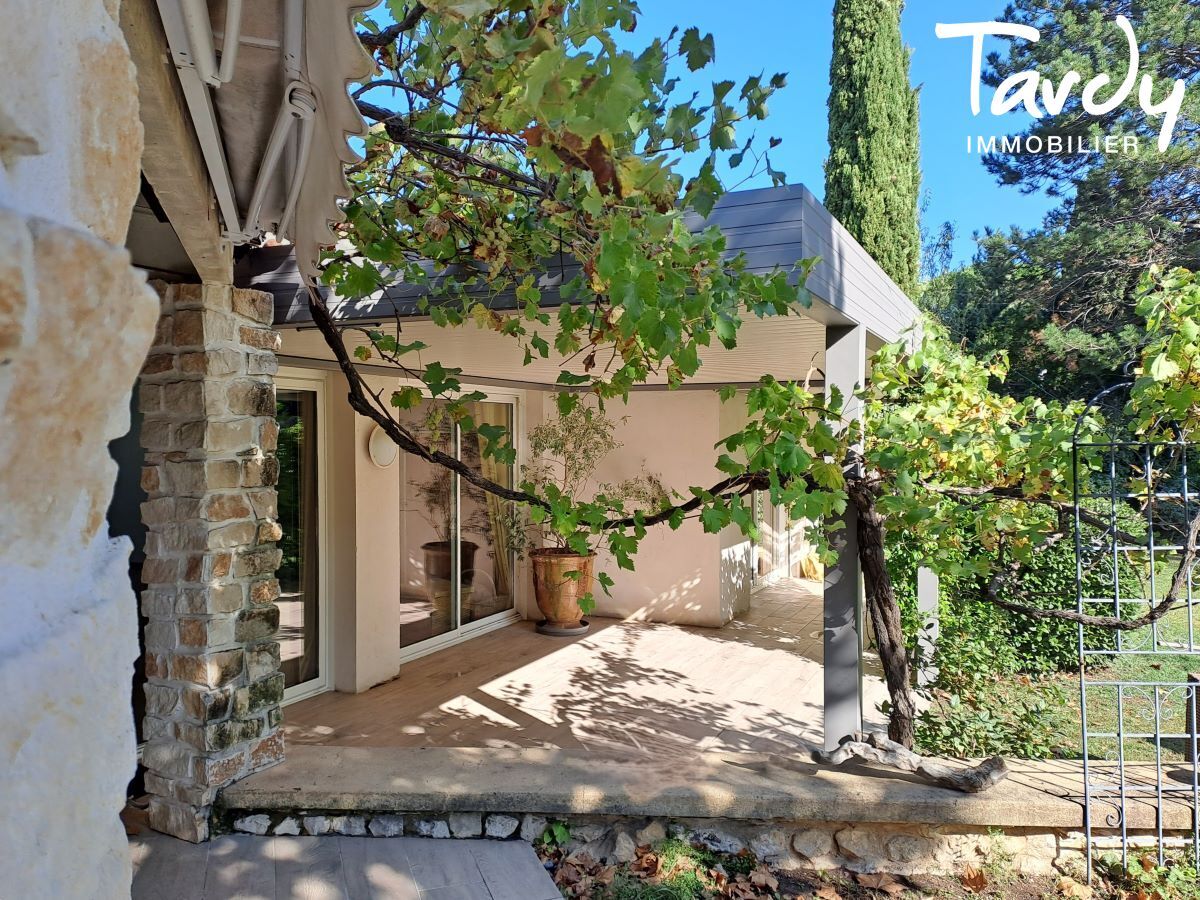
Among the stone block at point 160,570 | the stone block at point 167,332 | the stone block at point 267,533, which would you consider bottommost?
the stone block at point 160,570

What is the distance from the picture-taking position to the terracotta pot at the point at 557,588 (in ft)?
25.7

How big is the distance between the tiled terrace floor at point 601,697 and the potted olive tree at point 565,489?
13.4 inches

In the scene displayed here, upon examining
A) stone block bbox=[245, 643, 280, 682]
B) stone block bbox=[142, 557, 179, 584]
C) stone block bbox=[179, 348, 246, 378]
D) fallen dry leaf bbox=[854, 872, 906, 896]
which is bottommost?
fallen dry leaf bbox=[854, 872, 906, 896]

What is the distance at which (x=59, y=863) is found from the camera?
0.32m

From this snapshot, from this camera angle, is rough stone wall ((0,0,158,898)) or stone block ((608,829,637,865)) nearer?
rough stone wall ((0,0,158,898))

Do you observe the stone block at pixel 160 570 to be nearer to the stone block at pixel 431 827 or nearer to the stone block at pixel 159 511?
the stone block at pixel 159 511

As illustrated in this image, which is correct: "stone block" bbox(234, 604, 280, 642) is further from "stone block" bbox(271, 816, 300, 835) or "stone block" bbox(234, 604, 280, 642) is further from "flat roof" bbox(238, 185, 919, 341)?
"flat roof" bbox(238, 185, 919, 341)

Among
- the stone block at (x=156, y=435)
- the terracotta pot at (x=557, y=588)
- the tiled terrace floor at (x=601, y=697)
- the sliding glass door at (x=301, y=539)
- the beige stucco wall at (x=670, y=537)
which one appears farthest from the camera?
the beige stucco wall at (x=670, y=537)

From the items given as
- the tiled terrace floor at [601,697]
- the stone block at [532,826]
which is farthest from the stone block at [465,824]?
the tiled terrace floor at [601,697]

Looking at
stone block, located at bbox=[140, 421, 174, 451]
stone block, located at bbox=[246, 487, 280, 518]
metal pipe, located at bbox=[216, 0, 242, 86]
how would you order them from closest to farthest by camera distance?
1. metal pipe, located at bbox=[216, 0, 242, 86]
2. stone block, located at bbox=[140, 421, 174, 451]
3. stone block, located at bbox=[246, 487, 280, 518]

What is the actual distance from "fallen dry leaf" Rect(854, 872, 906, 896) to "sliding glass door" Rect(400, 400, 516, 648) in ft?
12.9

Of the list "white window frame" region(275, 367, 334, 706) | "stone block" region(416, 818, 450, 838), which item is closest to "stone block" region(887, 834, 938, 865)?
"stone block" region(416, 818, 450, 838)

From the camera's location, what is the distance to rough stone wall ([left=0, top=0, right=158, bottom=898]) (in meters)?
0.28

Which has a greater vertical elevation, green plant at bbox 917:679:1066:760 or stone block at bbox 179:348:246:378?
stone block at bbox 179:348:246:378
